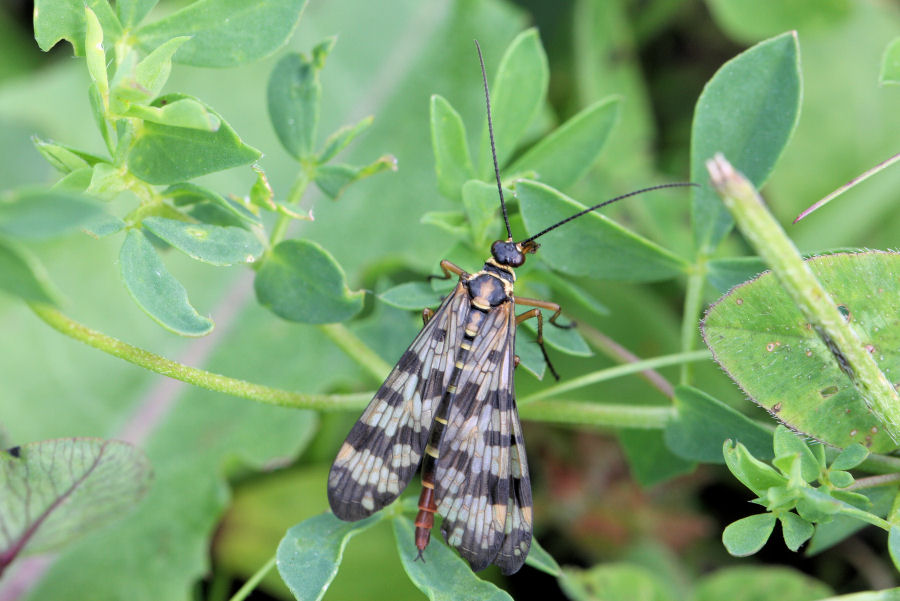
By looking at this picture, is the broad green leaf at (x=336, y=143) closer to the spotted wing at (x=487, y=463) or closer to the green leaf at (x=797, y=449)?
the spotted wing at (x=487, y=463)

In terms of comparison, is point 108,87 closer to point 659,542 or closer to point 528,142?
point 528,142

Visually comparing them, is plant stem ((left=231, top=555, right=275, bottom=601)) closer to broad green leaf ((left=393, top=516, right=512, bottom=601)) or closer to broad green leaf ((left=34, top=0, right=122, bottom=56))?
broad green leaf ((left=393, top=516, right=512, bottom=601))

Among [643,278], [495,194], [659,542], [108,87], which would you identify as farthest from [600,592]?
[108,87]

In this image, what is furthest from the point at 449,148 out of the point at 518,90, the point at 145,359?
the point at 145,359

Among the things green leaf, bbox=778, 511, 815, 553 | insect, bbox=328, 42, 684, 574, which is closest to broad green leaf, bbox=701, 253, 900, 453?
green leaf, bbox=778, 511, 815, 553

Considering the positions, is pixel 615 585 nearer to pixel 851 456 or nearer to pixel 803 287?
pixel 851 456
